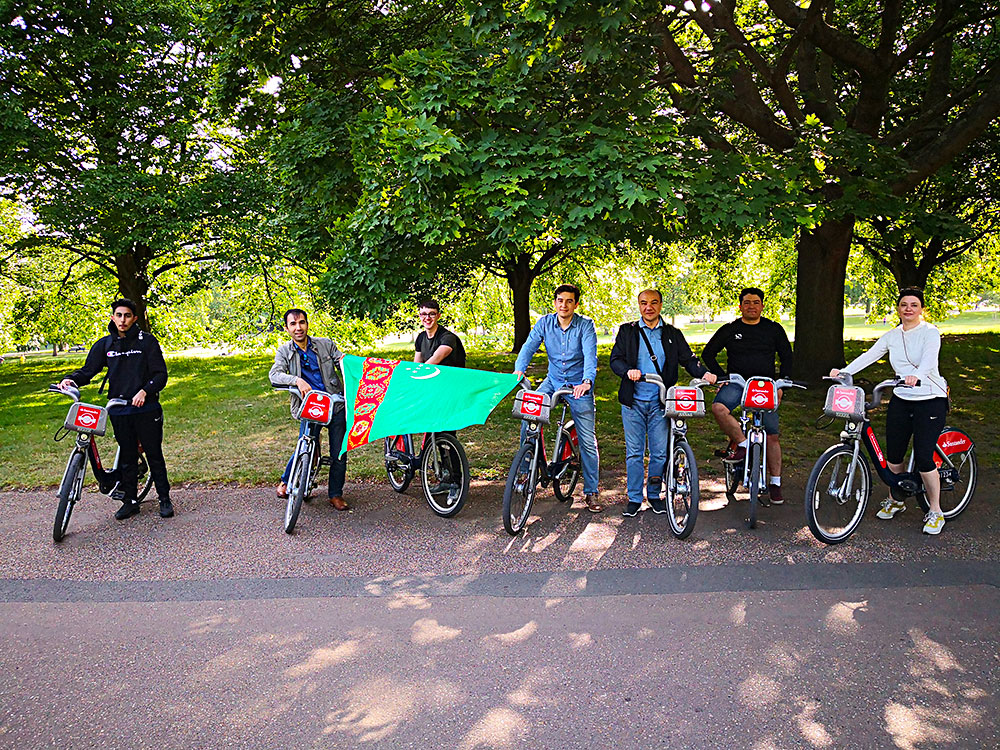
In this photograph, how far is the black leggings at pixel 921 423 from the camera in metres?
5.79

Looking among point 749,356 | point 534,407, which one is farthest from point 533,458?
point 749,356

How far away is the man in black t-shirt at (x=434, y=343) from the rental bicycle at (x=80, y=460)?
2711mm

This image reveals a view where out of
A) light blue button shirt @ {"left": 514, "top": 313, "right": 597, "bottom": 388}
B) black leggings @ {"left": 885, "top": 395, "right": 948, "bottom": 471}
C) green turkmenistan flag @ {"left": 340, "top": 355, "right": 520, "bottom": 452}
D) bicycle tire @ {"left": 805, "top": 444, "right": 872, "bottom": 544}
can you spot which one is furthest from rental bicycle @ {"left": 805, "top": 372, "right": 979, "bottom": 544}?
green turkmenistan flag @ {"left": 340, "top": 355, "right": 520, "bottom": 452}

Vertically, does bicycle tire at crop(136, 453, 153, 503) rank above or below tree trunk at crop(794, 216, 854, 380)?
below

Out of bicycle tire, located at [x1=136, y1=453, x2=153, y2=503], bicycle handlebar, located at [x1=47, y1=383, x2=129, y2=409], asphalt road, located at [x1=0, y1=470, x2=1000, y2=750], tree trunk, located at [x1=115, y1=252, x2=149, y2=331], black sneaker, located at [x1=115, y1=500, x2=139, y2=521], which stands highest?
tree trunk, located at [x1=115, y1=252, x2=149, y2=331]

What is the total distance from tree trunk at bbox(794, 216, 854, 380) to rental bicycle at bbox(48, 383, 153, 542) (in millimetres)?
10293

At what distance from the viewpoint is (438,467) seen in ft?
22.2


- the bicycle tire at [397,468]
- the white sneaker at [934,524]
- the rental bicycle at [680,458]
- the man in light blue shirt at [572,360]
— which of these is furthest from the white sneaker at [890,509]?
the bicycle tire at [397,468]

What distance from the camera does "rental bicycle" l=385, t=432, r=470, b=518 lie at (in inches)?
256

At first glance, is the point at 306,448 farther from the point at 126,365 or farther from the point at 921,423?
the point at 921,423

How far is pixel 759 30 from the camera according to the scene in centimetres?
1309

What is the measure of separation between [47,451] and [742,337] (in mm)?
8996

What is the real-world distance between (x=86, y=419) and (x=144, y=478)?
3.47 feet

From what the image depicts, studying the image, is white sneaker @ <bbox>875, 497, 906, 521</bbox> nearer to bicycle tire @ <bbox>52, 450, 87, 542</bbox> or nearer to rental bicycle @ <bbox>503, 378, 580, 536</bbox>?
rental bicycle @ <bbox>503, 378, 580, 536</bbox>
